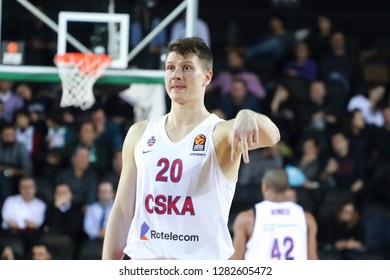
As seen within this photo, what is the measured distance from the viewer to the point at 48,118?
1516 centimetres

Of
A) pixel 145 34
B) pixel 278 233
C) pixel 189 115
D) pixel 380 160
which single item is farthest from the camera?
pixel 380 160

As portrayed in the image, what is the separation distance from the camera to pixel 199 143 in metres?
5.99

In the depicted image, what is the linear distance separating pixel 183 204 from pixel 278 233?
11.5 ft

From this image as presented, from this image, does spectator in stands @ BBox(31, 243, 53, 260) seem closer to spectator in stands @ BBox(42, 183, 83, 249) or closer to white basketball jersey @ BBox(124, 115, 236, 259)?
spectator in stands @ BBox(42, 183, 83, 249)

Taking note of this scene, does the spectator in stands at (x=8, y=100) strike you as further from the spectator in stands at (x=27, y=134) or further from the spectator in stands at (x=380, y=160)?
the spectator in stands at (x=380, y=160)

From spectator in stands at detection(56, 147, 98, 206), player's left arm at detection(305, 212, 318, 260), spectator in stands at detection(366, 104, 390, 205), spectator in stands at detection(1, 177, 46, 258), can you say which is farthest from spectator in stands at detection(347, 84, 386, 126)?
player's left arm at detection(305, 212, 318, 260)

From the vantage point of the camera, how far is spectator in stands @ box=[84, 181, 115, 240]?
43.3 feet

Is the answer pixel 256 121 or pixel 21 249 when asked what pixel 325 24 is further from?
pixel 256 121

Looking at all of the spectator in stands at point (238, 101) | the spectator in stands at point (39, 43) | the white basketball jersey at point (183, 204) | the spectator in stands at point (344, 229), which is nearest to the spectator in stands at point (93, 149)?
the spectator in stands at point (39, 43)

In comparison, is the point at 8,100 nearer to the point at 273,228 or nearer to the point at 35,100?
the point at 35,100

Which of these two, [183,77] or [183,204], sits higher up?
[183,77]

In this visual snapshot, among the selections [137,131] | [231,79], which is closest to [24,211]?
[231,79]

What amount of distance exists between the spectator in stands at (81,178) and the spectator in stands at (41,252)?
115 cm

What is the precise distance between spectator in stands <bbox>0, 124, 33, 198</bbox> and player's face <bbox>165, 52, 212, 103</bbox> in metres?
8.31
